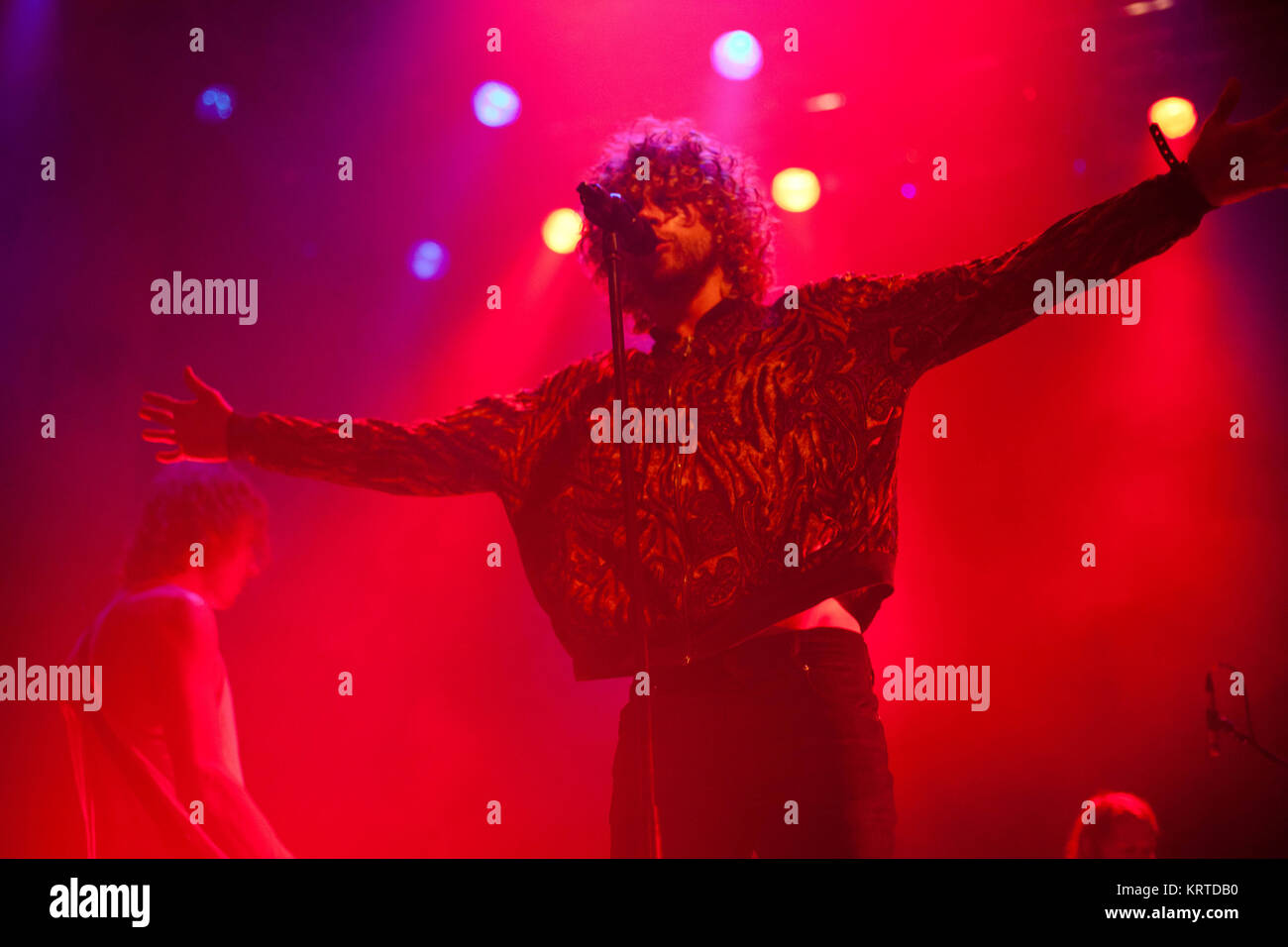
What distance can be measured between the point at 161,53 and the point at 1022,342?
3.01 metres

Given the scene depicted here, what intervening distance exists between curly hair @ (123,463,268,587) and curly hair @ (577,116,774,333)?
136cm

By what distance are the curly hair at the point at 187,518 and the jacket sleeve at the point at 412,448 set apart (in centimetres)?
74

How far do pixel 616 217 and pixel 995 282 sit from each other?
31.9 inches

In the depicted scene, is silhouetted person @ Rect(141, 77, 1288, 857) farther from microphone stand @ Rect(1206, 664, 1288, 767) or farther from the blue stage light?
microphone stand @ Rect(1206, 664, 1288, 767)

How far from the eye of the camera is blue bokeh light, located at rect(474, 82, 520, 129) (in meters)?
3.65

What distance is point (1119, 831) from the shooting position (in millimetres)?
Answer: 3188

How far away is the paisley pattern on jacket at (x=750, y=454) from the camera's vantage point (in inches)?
86.6

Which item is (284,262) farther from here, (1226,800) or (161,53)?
(1226,800)

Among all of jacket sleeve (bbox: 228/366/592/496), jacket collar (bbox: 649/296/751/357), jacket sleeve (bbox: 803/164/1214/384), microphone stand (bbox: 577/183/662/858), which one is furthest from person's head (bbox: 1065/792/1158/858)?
jacket sleeve (bbox: 228/366/592/496)

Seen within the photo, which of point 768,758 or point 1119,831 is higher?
point 768,758
